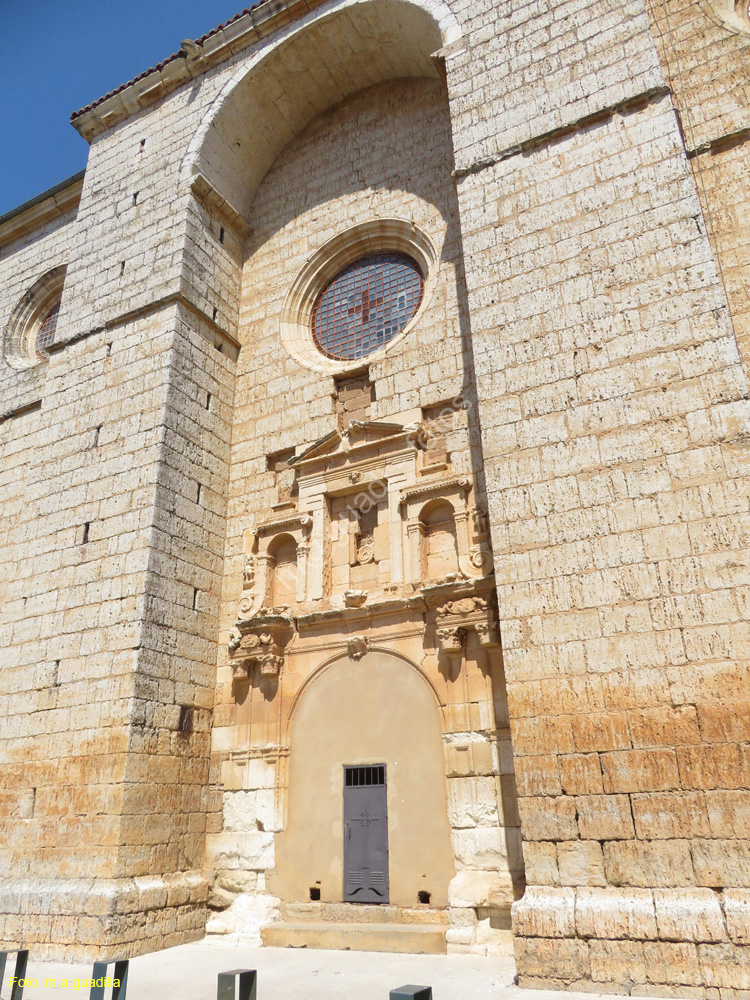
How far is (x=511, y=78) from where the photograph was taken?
800 centimetres

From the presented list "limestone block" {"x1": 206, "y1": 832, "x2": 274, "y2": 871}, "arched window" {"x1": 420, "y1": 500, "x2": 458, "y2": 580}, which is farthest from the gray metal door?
"arched window" {"x1": 420, "y1": 500, "x2": 458, "y2": 580}

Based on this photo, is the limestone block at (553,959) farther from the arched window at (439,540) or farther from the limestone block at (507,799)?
the arched window at (439,540)

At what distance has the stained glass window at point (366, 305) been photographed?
949 centimetres

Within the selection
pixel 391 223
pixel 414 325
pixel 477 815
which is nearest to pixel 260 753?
pixel 477 815

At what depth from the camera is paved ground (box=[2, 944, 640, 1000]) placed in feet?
16.1

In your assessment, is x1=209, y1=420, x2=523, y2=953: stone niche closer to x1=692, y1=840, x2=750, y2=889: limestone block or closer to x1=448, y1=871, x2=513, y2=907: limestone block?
x1=448, y1=871, x2=513, y2=907: limestone block

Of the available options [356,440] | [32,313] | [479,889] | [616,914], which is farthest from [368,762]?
[32,313]

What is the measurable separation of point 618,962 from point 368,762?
3.03 meters

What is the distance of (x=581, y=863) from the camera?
5125 mm

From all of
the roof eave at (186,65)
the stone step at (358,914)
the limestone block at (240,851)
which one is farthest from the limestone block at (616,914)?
the roof eave at (186,65)

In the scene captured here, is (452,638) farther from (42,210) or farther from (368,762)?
(42,210)

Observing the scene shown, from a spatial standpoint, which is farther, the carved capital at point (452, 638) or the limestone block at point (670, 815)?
the carved capital at point (452, 638)

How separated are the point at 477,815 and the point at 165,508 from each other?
4763mm

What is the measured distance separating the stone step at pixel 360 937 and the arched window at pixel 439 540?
322 centimetres
